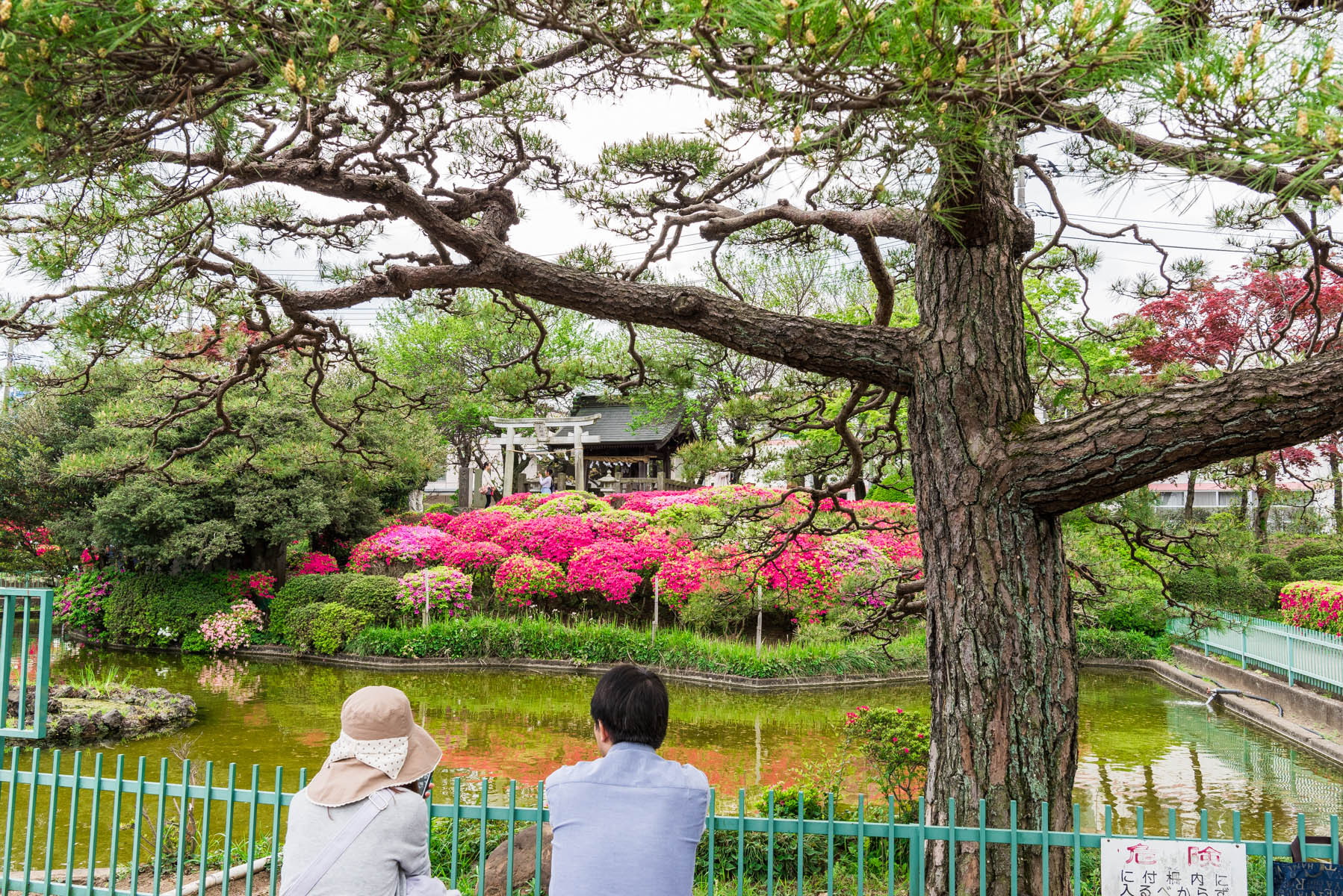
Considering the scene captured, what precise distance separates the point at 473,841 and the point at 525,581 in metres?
7.51

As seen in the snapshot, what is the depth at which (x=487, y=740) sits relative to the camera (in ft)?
24.9

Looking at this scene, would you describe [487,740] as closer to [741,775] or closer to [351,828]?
[741,775]

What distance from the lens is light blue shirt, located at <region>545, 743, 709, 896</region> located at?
1.69m

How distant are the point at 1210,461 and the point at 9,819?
4219 millimetres

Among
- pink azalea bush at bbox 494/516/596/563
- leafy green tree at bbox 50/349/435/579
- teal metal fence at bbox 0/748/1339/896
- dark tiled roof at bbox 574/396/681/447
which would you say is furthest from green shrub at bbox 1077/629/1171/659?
dark tiled roof at bbox 574/396/681/447

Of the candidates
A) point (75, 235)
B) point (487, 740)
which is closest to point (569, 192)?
point (75, 235)

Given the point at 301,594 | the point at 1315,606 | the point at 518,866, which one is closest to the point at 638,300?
the point at 518,866

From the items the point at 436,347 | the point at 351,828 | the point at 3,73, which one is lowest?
A: the point at 351,828

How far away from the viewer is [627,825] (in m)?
1.71

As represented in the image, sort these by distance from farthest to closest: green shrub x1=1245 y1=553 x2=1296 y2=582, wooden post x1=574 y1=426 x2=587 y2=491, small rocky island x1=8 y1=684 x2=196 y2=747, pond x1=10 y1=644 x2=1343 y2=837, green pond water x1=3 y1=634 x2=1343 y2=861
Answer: wooden post x1=574 y1=426 x2=587 y2=491 → green shrub x1=1245 y1=553 x2=1296 y2=582 → small rocky island x1=8 y1=684 x2=196 y2=747 → pond x1=10 y1=644 x2=1343 y2=837 → green pond water x1=3 y1=634 x2=1343 y2=861

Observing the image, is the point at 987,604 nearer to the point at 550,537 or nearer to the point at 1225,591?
the point at 550,537

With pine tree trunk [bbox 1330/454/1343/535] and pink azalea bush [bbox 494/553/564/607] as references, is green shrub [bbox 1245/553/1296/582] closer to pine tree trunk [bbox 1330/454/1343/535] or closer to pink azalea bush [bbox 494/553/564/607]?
pine tree trunk [bbox 1330/454/1343/535]

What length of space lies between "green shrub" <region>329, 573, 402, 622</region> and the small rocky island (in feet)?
10.5

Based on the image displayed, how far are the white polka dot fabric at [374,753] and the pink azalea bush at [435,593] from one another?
33.2ft
